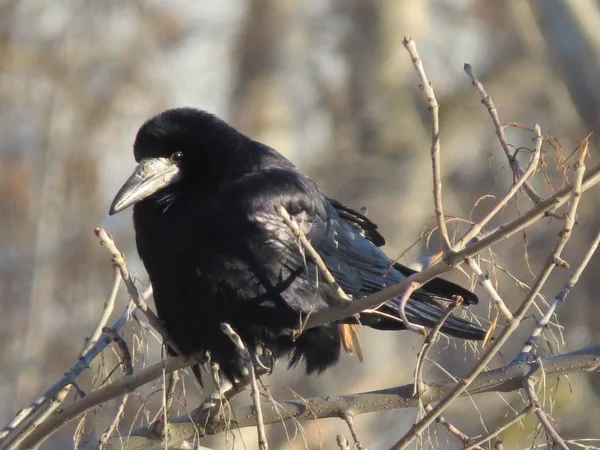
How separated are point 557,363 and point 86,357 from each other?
5.40ft

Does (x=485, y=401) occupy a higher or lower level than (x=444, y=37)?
lower

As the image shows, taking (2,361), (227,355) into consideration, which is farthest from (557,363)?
(2,361)

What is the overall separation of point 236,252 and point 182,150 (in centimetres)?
68

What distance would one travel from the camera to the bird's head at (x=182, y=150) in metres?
4.71

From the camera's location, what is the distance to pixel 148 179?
4.68 meters

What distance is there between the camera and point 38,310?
39.8 ft

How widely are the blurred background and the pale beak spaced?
5.45 metres

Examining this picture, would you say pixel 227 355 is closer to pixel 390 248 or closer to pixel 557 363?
pixel 557 363

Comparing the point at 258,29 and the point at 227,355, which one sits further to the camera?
the point at 258,29

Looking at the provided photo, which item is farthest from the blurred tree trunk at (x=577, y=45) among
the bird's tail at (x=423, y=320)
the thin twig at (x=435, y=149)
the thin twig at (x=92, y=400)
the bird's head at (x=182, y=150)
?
the thin twig at (x=92, y=400)

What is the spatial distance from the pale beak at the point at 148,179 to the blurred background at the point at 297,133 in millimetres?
5453

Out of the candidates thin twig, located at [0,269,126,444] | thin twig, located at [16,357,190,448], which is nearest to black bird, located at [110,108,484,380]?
thin twig, located at [0,269,126,444]

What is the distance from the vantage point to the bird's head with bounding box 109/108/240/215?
15.4ft

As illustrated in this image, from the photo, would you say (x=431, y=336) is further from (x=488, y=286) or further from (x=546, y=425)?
(x=546, y=425)
